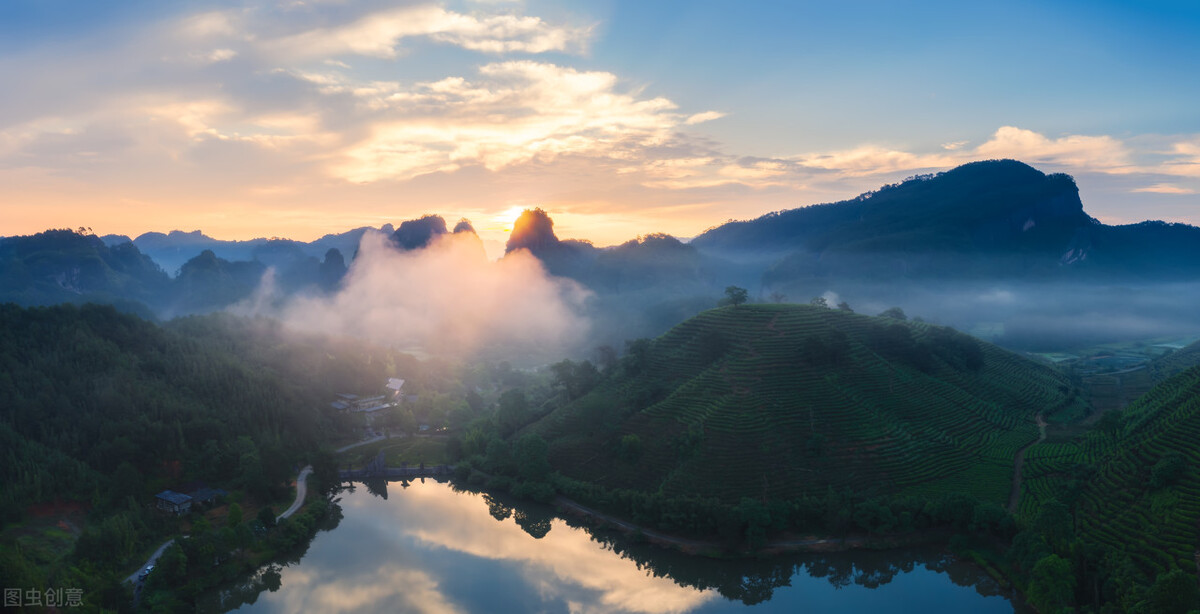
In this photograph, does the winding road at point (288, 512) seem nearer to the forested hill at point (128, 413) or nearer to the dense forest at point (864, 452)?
the forested hill at point (128, 413)

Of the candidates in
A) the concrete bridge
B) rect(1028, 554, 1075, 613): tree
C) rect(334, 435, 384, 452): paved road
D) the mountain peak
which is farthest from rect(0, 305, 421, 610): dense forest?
the mountain peak

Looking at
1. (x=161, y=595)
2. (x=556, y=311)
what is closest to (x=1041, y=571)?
(x=161, y=595)

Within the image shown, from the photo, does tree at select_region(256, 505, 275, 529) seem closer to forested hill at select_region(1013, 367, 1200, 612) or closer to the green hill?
the green hill

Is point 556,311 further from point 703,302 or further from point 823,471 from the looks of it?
point 823,471

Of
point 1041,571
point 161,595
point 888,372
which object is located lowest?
point 161,595

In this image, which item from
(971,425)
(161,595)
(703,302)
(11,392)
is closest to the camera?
(161,595)

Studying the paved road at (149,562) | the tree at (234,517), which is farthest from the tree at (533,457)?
the paved road at (149,562)
